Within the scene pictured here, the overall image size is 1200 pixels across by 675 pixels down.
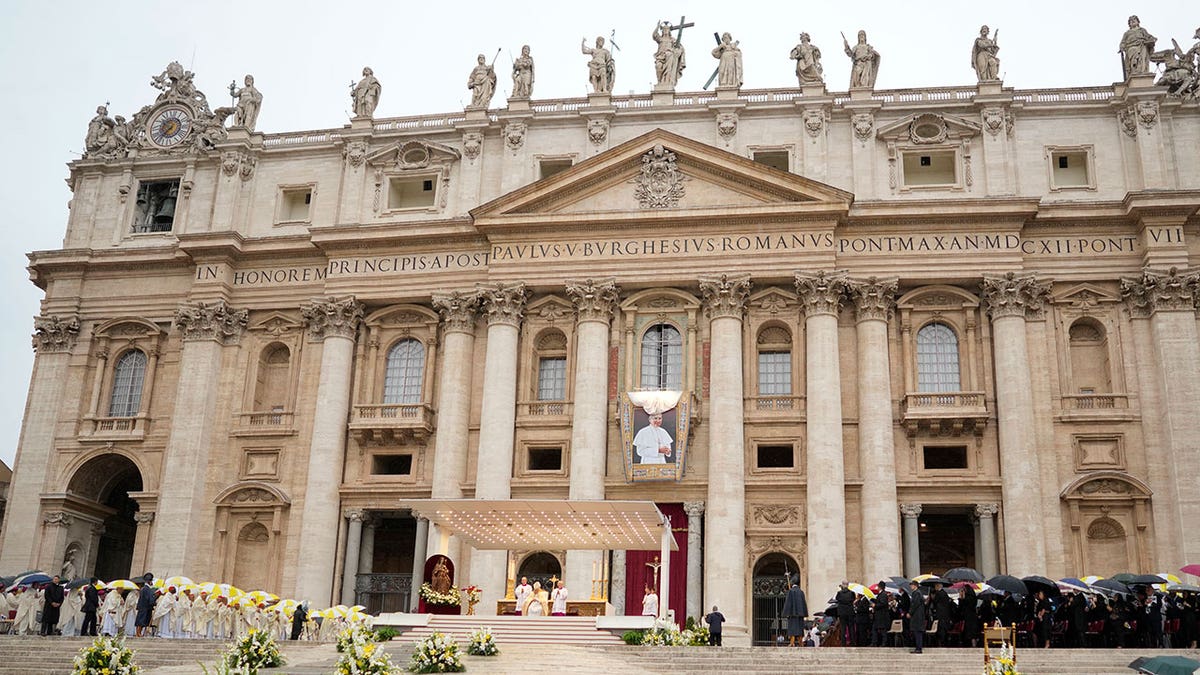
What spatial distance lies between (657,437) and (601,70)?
1397 centimetres

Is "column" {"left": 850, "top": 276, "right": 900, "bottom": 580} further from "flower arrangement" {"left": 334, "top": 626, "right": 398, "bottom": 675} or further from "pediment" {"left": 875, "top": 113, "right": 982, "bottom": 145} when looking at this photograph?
"flower arrangement" {"left": 334, "top": 626, "right": 398, "bottom": 675}

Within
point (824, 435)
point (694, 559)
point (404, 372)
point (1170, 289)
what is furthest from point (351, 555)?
point (1170, 289)

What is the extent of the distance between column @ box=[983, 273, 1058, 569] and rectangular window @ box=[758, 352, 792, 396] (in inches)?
260

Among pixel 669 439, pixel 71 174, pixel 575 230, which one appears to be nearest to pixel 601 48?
pixel 575 230

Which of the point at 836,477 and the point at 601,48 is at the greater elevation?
the point at 601,48

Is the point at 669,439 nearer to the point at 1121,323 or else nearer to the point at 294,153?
the point at 1121,323

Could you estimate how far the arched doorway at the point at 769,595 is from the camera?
37875 mm

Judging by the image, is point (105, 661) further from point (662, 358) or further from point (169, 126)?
point (169, 126)

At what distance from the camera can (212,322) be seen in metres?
43.1

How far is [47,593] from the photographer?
1231 inches

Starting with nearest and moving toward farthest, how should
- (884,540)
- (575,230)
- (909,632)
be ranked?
(909,632) < (884,540) < (575,230)

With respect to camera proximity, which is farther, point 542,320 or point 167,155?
point 167,155

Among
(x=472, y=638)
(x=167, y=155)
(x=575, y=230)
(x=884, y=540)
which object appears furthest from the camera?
(x=167, y=155)

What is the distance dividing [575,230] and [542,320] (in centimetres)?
330
